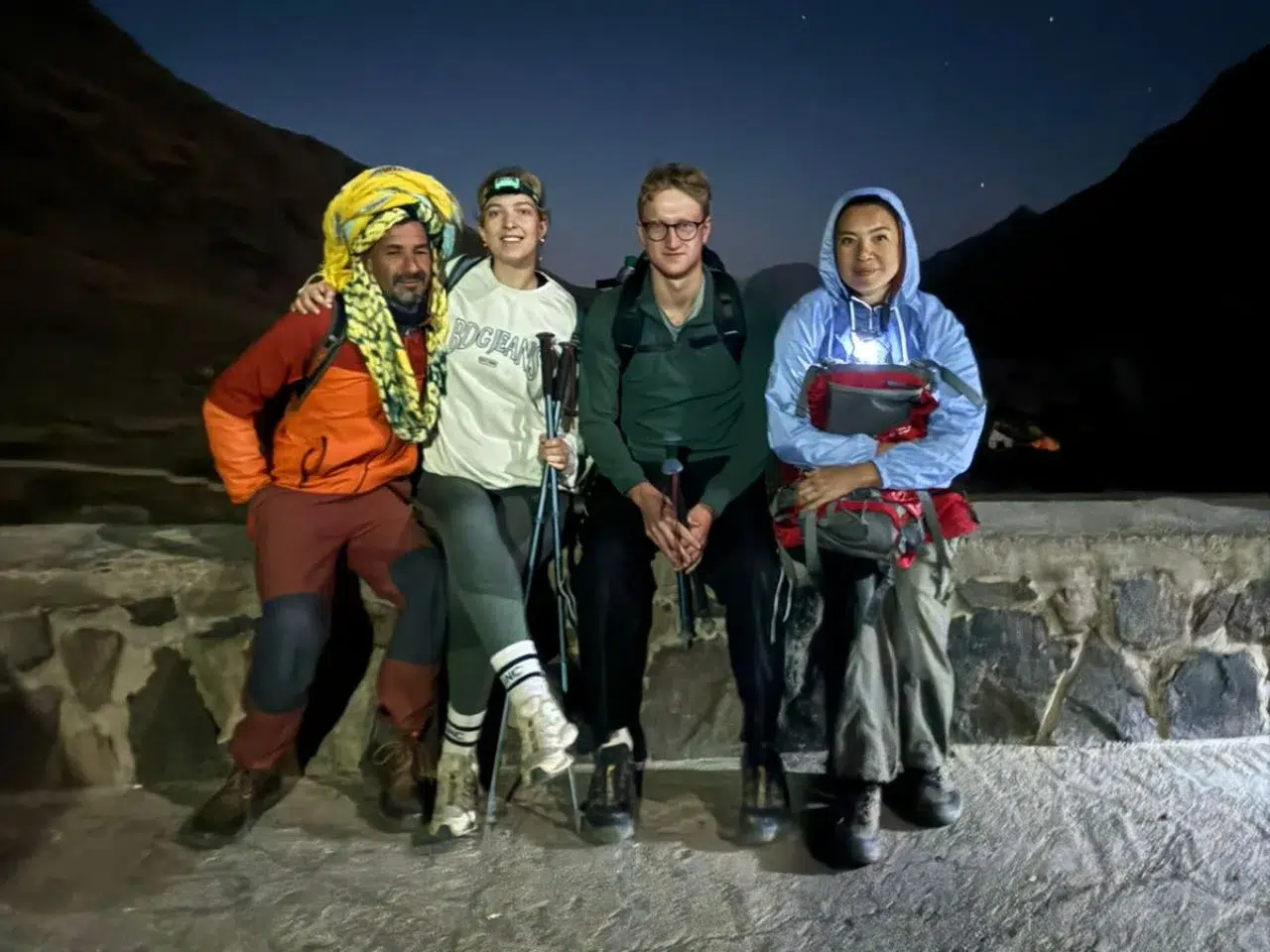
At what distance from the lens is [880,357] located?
244cm

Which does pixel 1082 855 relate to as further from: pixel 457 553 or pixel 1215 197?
pixel 1215 197

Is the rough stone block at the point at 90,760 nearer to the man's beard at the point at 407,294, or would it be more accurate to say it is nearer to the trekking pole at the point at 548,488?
the trekking pole at the point at 548,488

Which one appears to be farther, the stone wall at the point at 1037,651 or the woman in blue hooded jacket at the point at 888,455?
the stone wall at the point at 1037,651

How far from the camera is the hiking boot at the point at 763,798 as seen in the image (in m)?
2.27

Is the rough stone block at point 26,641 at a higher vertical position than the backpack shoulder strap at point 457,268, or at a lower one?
lower

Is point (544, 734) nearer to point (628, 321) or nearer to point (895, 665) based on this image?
point (895, 665)

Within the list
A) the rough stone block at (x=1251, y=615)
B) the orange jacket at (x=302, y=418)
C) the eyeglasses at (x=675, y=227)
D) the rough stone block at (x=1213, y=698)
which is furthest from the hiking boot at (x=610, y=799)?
the rough stone block at (x=1251, y=615)

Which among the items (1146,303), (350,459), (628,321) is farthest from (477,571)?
(1146,303)

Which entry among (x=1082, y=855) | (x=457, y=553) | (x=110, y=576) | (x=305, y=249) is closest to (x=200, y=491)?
(x=110, y=576)

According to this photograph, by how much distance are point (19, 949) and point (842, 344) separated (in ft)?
7.60

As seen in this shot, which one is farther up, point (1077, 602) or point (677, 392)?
point (677, 392)

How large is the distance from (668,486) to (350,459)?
87 centimetres

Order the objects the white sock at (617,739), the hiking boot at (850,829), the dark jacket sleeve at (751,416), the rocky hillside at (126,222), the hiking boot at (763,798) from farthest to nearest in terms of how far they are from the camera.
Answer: the rocky hillside at (126,222)
the dark jacket sleeve at (751,416)
the white sock at (617,739)
the hiking boot at (763,798)
the hiking boot at (850,829)

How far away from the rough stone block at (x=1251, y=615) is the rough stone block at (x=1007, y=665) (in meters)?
0.54
